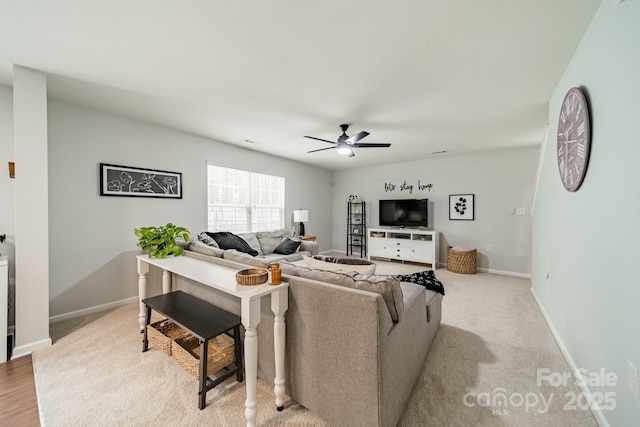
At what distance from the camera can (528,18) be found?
158 centimetres

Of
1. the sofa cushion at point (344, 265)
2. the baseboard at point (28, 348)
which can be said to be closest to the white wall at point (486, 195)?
the sofa cushion at point (344, 265)

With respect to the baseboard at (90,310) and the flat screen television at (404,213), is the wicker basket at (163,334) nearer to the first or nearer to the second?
the baseboard at (90,310)

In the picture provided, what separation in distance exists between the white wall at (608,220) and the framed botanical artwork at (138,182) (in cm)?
460

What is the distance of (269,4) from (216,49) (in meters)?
0.66

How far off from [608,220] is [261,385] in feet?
8.09

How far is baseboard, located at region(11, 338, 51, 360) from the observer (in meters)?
2.15

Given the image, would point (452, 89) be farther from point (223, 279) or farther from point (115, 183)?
point (115, 183)

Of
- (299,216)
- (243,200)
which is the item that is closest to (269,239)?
(243,200)

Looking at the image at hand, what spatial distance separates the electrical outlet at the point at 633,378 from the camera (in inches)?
44.0

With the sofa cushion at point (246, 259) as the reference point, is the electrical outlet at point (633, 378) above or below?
below

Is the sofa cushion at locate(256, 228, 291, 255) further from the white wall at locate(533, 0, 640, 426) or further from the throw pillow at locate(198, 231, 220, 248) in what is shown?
the white wall at locate(533, 0, 640, 426)

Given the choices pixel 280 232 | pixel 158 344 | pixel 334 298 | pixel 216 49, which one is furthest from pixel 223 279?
pixel 280 232

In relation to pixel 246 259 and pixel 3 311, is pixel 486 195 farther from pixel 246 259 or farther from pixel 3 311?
pixel 3 311

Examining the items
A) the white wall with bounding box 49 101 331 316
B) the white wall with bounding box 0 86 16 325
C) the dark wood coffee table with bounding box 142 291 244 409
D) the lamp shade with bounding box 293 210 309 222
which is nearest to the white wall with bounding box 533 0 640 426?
the dark wood coffee table with bounding box 142 291 244 409
